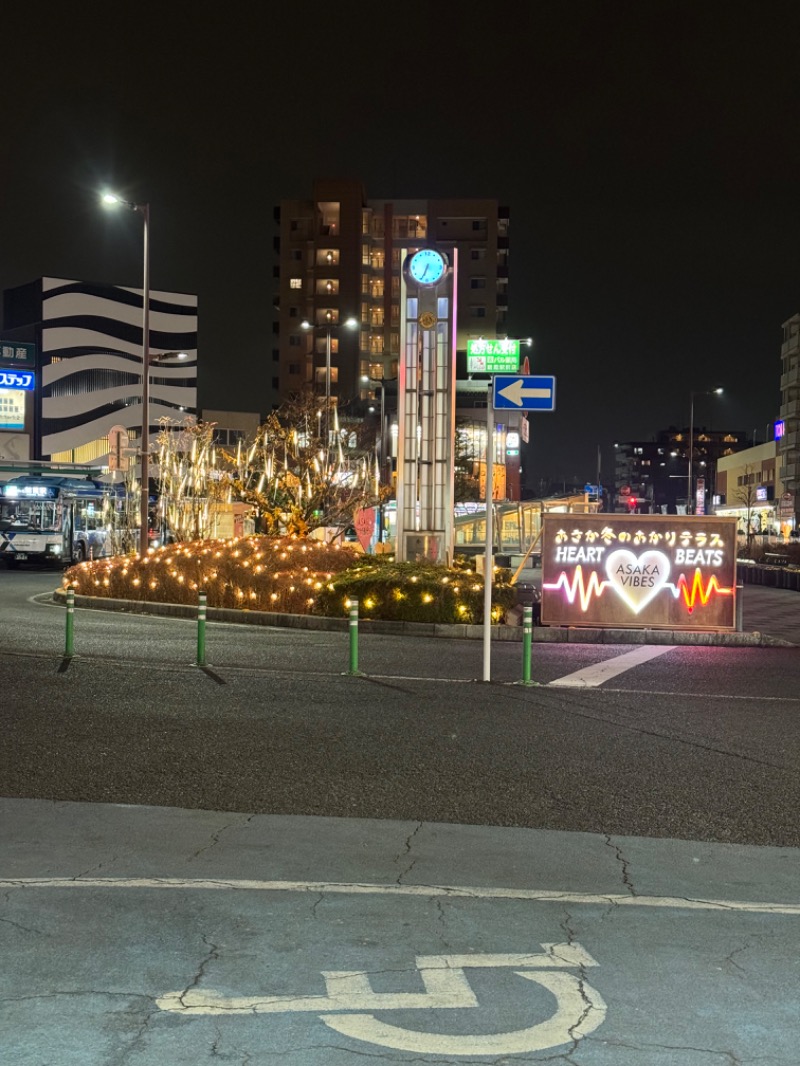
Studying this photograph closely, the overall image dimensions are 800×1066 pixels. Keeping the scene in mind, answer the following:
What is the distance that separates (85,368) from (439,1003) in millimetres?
111856

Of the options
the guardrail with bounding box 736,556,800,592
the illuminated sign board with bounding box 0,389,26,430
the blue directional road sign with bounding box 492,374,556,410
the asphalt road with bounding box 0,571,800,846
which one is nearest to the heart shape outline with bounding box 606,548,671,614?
the asphalt road with bounding box 0,571,800,846

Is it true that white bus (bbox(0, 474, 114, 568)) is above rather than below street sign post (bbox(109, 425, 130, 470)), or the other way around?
below

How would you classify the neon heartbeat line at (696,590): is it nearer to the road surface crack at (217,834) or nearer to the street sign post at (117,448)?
the road surface crack at (217,834)

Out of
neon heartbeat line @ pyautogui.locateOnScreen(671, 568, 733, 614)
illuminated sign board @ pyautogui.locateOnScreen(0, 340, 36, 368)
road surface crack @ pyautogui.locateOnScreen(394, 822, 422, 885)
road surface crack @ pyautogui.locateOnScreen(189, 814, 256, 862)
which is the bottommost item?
road surface crack @ pyautogui.locateOnScreen(394, 822, 422, 885)

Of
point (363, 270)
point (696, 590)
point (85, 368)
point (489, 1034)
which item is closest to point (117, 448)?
point (696, 590)

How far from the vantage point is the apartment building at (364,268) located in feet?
372

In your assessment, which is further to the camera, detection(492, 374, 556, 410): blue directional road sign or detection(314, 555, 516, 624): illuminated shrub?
detection(314, 555, 516, 624): illuminated shrub

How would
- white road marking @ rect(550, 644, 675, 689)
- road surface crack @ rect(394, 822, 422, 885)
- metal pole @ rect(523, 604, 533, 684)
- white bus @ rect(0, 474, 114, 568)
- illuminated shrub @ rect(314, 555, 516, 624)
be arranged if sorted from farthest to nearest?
white bus @ rect(0, 474, 114, 568), illuminated shrub @ rect(314, 555, 516, 624), white road marking @ rect(550, 644, 675, 689), metal pole @ rect(523, 604, 533, 684), road surface crack @ rect(394, 822, 422, 885)

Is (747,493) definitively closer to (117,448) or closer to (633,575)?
(117,448)

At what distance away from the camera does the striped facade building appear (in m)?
107

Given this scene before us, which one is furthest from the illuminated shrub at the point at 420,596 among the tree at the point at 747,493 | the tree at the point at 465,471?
the tree at the point at 747,493

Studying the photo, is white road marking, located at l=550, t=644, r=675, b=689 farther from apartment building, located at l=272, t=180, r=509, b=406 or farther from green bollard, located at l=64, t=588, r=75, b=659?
apartment building, located at l=272, t=180, r=509, b=406

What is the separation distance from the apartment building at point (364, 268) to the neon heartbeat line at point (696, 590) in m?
95.3

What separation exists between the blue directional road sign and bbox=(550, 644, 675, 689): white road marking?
3367mm
